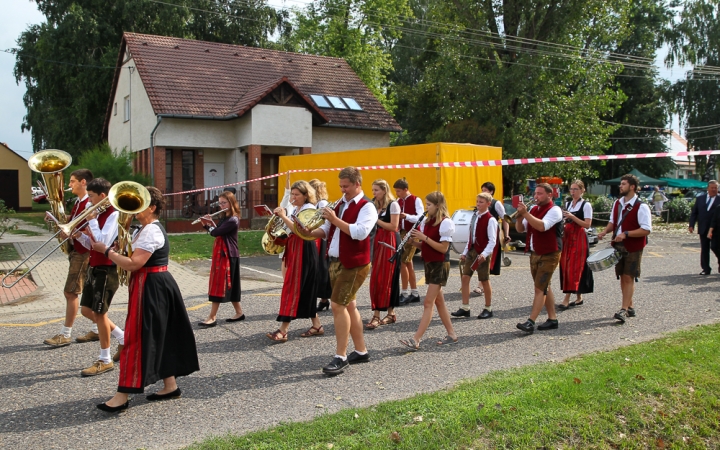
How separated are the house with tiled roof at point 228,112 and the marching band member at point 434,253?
1711 centimetres

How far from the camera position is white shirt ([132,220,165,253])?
4.81 m

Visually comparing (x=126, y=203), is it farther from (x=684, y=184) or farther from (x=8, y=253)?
(x=684, y=184)

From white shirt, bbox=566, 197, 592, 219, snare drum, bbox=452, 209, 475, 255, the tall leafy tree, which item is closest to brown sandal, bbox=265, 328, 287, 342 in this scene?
snare drum, bbox=452, 209, 475, 255

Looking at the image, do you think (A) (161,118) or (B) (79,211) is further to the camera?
(A) (161,118)

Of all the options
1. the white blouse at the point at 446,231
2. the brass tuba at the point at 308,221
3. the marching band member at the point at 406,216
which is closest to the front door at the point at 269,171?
the marching band member at the point at 406,216

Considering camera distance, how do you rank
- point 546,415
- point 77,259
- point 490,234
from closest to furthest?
point 546,415 → point 77,259 → point 490,234

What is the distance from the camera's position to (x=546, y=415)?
4.72 metres

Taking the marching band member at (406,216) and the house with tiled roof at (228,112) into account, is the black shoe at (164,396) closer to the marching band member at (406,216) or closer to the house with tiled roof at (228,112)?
the marching band member at (406,216)

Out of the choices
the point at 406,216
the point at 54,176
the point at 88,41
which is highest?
the point at 88,41

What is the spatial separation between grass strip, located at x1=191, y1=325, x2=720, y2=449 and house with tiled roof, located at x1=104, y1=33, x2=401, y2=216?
18844 millimetres

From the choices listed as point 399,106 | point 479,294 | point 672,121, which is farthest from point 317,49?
point 479,294

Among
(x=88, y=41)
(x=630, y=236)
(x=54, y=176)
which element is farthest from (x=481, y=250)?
(x=88, y=41)

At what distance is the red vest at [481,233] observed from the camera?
Result: 8.58 meters

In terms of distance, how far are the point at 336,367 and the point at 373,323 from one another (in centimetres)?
205
